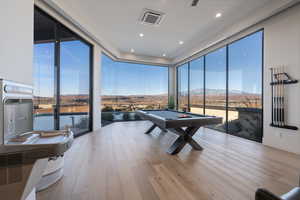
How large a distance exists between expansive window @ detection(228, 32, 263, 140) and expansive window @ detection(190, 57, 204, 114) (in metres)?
1.37

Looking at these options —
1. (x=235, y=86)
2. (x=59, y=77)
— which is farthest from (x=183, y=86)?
(x=59, y=77)

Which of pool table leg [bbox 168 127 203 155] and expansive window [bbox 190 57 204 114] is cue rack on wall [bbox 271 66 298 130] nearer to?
pool table leg [bbox 168 127 203 155]

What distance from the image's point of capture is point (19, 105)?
4.05 ft

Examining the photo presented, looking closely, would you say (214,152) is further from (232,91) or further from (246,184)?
(232,91)

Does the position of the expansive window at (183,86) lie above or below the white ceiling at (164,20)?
below

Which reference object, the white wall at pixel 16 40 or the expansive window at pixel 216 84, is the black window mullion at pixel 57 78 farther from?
the expansive window at pixel 216 84

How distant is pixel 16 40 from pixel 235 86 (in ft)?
17.1

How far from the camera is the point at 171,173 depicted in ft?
7.06

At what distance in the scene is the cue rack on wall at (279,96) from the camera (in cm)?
310

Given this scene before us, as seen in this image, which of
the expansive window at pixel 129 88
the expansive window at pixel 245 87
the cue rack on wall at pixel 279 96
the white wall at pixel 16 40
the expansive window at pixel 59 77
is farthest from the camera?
the expansive window at pixel 129 88

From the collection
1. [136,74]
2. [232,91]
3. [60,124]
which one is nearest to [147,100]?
[136,74]

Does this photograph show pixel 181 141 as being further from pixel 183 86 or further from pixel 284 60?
pixel 183 86

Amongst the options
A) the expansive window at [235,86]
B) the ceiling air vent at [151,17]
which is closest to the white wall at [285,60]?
the expansive window at [235,86]

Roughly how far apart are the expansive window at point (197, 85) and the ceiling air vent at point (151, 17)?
3.03 metres
